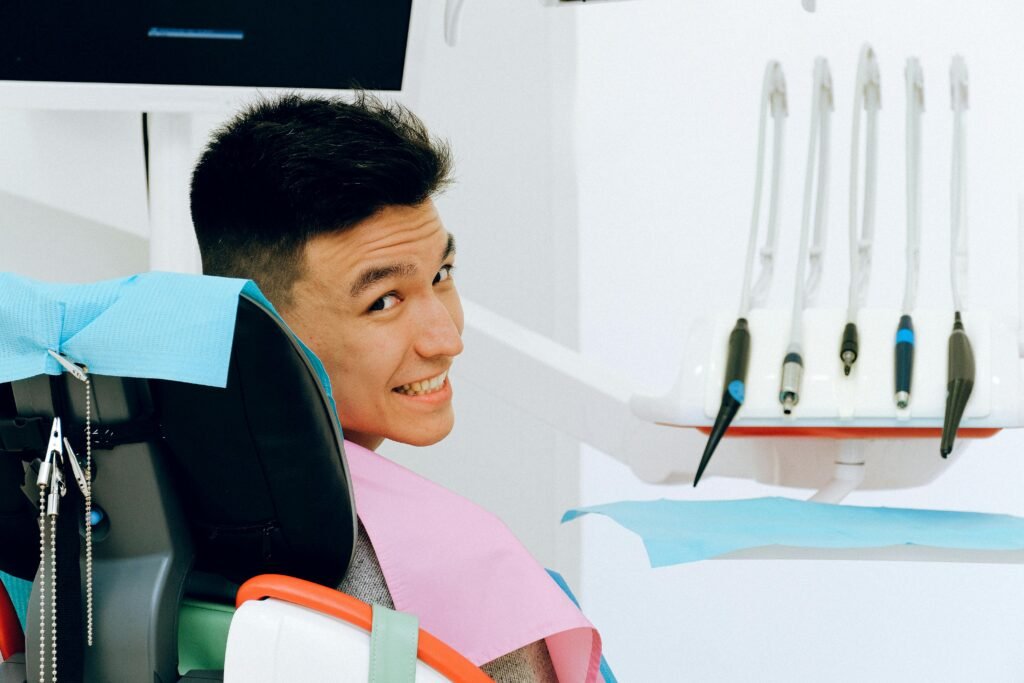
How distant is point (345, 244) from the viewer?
912 mm

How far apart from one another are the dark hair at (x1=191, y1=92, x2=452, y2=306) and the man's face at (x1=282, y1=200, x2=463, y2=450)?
0.01 meters

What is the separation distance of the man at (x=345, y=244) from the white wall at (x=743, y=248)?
1.07 meters

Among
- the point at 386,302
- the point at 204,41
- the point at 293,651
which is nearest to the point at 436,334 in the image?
the point at 386,302

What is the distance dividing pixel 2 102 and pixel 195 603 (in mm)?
687

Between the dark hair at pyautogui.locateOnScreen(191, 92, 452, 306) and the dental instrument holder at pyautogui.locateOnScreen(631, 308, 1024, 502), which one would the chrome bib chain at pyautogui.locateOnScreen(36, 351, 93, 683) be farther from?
the dental instrument holder at pyautogui.locateOnScreen(631, 308, 1024, 502)

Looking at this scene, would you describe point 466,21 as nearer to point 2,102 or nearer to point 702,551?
point 2,102

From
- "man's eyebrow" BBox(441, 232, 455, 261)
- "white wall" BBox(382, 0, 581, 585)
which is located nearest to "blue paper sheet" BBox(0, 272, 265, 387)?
"man's eyebrow" BBox(441, 232, 455, 261)

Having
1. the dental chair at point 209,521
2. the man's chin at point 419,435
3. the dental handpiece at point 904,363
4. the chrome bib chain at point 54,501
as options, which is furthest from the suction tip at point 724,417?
the chrome bib chain at point 54,501

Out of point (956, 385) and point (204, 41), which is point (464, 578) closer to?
point (956, 385)

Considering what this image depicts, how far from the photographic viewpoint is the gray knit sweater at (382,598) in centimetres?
74

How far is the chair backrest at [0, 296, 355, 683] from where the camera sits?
2.13 feet

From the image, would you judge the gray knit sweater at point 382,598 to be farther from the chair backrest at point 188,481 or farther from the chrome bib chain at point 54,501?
the chrome bib chain at point 54,501

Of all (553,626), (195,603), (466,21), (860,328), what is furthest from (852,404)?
(466,21)

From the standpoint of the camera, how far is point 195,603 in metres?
0.73
